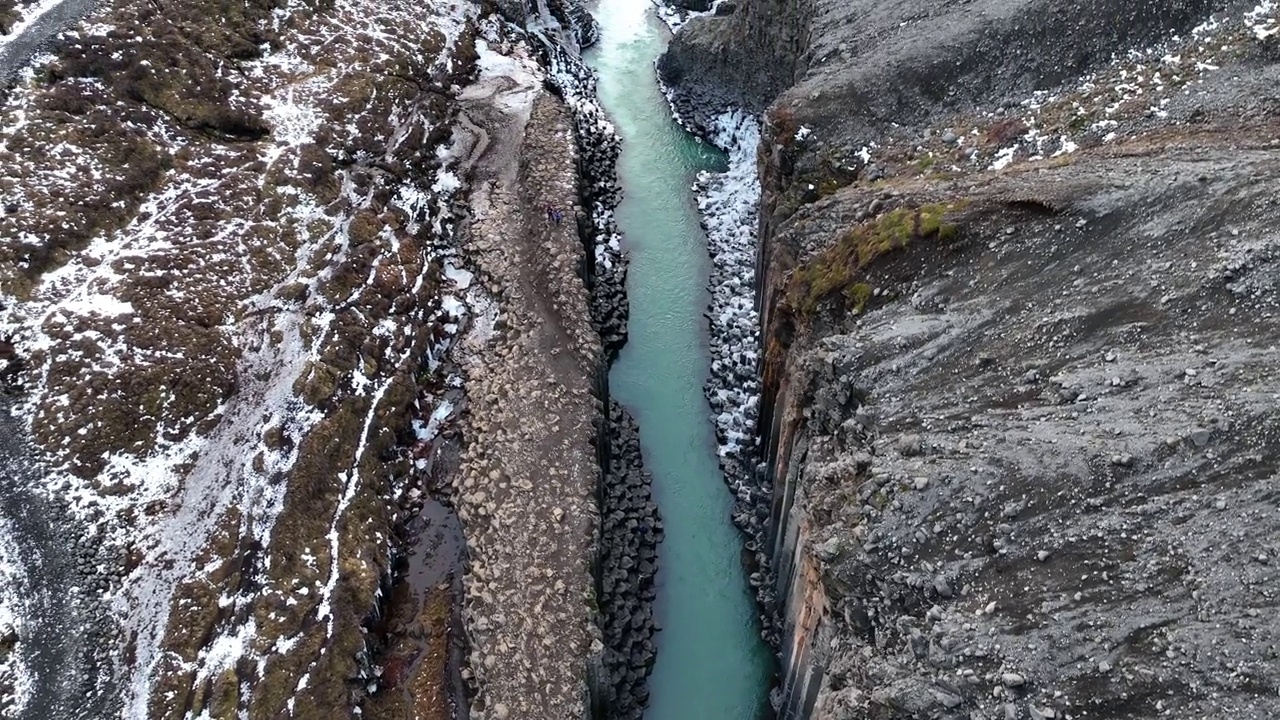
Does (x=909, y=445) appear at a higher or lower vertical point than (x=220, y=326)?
higher

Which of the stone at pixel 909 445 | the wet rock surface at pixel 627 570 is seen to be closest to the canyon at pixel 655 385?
the wet rock surface at pixel 627 570

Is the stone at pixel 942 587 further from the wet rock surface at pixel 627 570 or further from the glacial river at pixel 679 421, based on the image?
the wet rock surface at pixel 627 570

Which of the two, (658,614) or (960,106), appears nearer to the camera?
(658,614)

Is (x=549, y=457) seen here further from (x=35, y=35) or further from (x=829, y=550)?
(x=35, y=35)

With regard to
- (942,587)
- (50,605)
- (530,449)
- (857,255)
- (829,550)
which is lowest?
(50,605)

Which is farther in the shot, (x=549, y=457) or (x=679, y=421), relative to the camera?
(x=679, y=421)

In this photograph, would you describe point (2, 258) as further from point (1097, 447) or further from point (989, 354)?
point (1097, 447)

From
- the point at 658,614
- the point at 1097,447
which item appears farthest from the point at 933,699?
the point at 658,614

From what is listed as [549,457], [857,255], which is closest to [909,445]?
[857,255]
